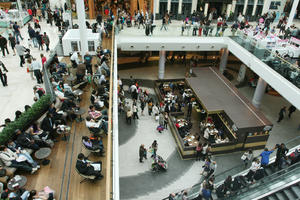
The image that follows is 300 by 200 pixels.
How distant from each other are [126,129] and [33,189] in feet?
34.1

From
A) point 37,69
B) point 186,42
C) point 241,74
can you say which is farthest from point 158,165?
point 241,74

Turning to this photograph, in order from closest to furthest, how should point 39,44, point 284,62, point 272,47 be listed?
1. point 284,62
2. point 39,44
3. point 272,47

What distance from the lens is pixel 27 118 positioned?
8.12 meters

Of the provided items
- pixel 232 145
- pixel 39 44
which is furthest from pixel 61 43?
pixel 232 145

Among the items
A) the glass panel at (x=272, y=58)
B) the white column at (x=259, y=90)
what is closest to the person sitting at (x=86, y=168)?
the glass panel at (x=272, y=58)

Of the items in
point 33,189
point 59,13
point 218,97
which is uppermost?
point 59,13

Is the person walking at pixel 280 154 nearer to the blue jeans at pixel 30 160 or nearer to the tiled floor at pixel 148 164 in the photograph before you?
the tiled floor at pixel 148 164

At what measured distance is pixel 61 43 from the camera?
618 inches

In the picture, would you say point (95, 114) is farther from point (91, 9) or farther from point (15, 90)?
point (91, 9)

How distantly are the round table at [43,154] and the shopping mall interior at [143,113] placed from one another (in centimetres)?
3

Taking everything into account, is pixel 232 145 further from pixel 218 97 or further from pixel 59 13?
pixel 59 13

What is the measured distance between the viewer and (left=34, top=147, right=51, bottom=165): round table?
724 centimetres

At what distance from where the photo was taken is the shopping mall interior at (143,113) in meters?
7.31

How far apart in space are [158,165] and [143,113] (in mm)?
5993
